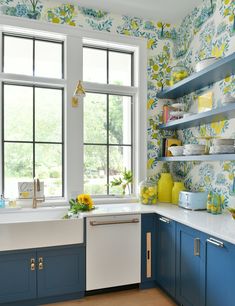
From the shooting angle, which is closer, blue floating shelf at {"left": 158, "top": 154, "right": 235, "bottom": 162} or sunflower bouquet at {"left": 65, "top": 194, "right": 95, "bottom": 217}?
blue floating shelf at {"left": 158, "top": 154, "right": 235, "bottom": 162}

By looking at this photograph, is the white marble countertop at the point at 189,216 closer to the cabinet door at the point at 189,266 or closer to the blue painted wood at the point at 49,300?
the cabinet door at the point at 189,266

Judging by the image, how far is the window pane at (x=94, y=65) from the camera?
3.15 m

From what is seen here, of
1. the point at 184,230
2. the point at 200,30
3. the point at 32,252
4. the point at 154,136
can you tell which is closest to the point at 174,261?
the point at 184,230

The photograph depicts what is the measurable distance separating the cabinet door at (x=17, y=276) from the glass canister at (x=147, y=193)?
1270 mm

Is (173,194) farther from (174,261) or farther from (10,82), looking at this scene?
(10,82)

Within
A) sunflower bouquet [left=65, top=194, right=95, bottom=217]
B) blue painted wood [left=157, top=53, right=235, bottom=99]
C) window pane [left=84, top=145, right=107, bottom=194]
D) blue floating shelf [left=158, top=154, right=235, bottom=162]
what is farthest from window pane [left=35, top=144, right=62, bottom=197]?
blue painted wood [left=157, top=53, right=235, bottom=99]

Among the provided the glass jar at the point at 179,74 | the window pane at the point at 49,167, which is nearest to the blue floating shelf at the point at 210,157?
the glass jar at the point at 179,74

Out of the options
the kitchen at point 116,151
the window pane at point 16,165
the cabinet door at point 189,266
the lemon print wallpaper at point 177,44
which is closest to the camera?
the cabinet door at point 189,266

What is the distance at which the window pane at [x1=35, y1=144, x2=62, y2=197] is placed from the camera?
2975 mm

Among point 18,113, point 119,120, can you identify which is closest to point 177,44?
point 119,120

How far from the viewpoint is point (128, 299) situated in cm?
246

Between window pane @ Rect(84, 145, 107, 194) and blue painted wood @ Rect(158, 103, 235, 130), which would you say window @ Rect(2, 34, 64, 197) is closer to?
window pane @ Rect(84, 145, 107, 194)

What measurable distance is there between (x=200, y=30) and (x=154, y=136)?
4.18 feet

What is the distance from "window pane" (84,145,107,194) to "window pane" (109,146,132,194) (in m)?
0.08
